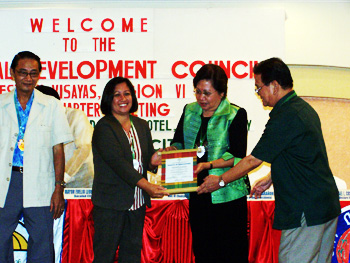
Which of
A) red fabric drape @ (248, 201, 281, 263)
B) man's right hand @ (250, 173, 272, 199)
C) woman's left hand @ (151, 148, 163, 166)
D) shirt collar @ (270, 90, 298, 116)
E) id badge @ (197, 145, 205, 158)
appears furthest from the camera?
red fabric drape @ (248, 201, 281, 263)

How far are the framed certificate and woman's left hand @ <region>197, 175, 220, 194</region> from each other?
46 millimetres

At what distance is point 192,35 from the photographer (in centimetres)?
503

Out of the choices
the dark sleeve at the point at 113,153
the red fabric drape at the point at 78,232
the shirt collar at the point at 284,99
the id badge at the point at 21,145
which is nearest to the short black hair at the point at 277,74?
the shirt collar at the point at 284,99

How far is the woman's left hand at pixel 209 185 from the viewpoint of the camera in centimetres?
287

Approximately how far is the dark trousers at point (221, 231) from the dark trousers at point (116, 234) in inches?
15.8

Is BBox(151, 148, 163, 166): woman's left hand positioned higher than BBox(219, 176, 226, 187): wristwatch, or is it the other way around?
BBox(151, 148, 163, 166): woman's left hand

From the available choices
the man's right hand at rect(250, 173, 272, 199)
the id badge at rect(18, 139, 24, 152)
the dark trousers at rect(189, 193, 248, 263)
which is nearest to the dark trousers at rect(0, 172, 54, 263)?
the id badge at rect(18, 139, 24, 152)

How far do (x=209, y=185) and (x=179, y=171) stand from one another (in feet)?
0.71

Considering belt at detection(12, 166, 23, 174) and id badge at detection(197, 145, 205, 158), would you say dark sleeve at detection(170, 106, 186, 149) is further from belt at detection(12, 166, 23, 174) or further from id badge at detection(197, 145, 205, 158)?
belt at detection(12, 166, 23, 174)

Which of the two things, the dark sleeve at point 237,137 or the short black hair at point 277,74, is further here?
the dark sleeve at point 237,137

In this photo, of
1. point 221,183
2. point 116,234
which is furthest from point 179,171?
point 116,234

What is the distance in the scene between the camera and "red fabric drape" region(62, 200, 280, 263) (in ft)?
11.8

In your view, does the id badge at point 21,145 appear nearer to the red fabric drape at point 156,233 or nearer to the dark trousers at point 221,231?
the red fabric drape at point 156,233

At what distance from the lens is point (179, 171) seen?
2.96m
